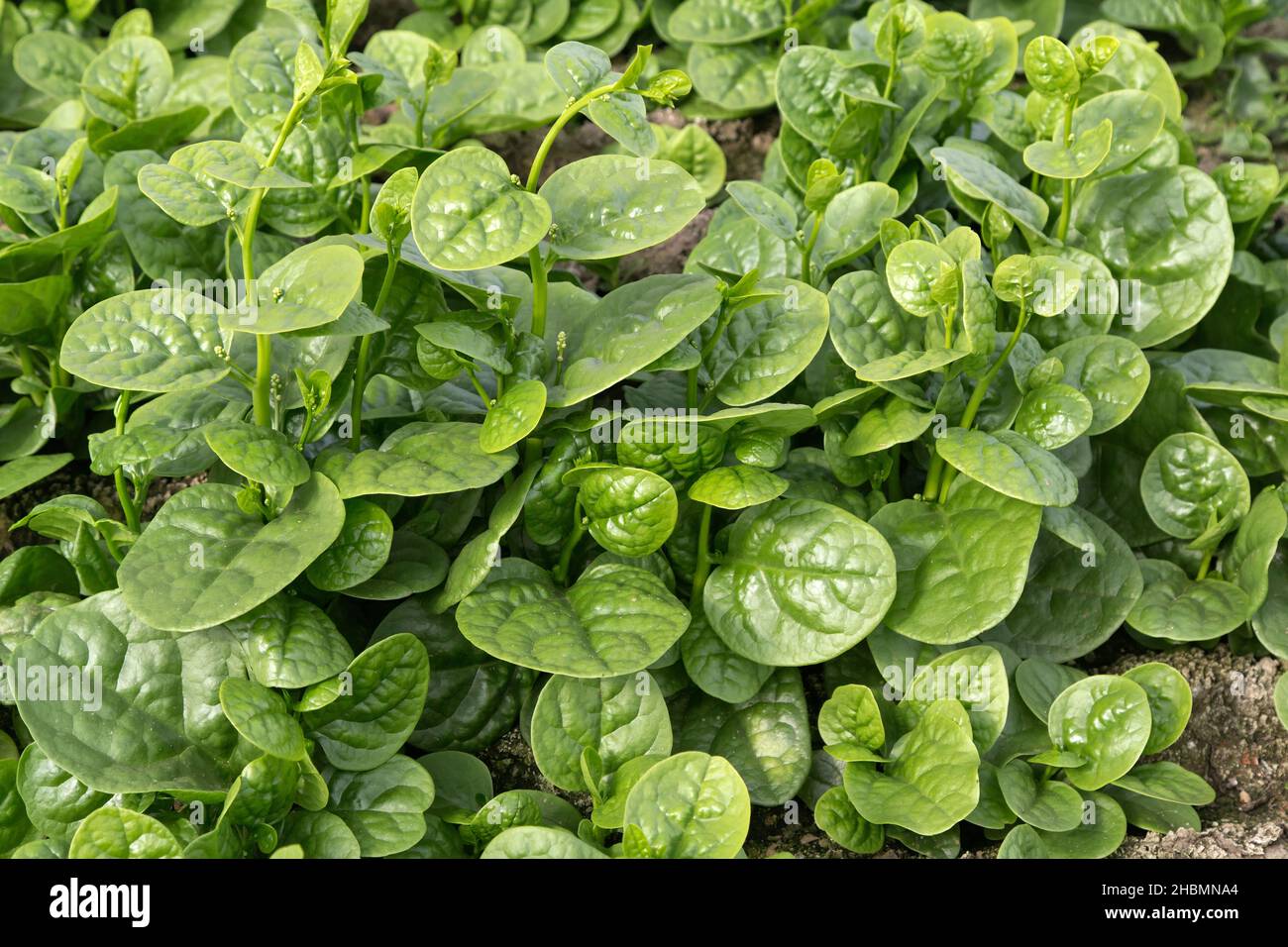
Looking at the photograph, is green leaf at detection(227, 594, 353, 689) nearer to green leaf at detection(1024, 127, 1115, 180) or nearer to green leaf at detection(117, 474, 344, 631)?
green leaf at detection(117, 474, 344, 631)

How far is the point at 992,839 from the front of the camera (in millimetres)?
2250

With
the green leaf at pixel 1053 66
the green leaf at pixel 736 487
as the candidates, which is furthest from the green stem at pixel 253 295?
the green leaf at pixel 1053 66

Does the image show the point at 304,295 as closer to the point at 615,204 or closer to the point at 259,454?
the point at 259,454

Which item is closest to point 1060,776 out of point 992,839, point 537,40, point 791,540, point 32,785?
point 992,839

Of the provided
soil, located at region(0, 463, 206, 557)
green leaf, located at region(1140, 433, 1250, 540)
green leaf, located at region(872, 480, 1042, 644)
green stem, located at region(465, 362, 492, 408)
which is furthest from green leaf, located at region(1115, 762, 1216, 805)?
soil, located at region(0, 463, 206, 557)

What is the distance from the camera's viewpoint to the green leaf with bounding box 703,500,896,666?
7.16ft

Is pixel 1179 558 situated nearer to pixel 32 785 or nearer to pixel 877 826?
pixel 877 826

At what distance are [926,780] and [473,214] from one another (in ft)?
3.88

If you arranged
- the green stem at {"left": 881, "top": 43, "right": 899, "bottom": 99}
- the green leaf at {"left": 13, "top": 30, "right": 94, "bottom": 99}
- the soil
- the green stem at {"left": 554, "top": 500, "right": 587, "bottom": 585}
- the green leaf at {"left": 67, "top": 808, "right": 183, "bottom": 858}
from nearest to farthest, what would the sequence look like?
the green leaf at {"left": 67, "top": 808, "right": 183, "bottom": 858} < the green stem at {"left": 554, "top": 500, "right": 587, "bottom": 585} < the soil < the green stem at {"left": 881, "top": 43, "right": 899, "bottom": 99} < the green leaf at {"left": 13, "top": 30, "right": 94, "bottom": 99}

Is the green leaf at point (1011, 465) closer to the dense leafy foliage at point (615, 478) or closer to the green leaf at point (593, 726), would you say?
the dense leafy foliage at point (615, 478)

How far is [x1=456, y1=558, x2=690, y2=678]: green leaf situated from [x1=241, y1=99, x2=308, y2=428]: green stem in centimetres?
49

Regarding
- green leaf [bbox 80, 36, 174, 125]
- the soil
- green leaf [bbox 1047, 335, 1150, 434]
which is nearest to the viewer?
green leaf [bbox 1047, 335, 1150, 434]

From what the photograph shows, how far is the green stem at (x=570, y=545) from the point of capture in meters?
2.30

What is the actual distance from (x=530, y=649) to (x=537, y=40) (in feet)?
7.04
